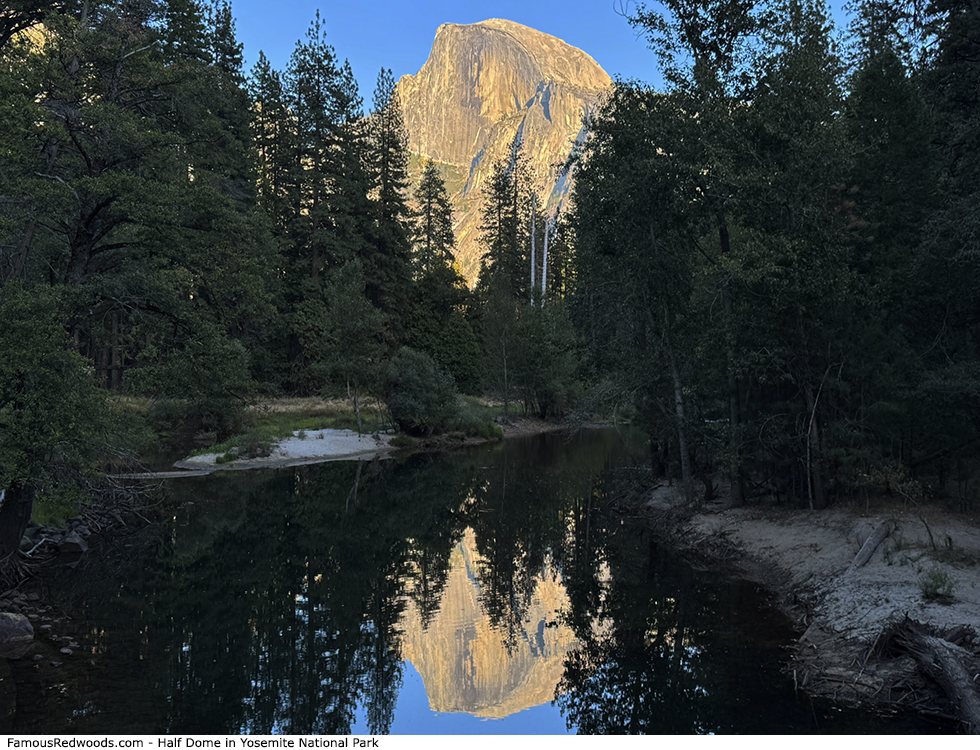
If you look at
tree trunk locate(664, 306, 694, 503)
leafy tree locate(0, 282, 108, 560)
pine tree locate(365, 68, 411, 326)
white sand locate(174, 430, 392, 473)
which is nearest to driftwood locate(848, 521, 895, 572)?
tree trunk locate(664, 306, 694, 503)

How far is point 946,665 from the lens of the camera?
873 cm

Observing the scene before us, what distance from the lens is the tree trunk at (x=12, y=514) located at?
47.4 feet

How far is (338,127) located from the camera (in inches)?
2505

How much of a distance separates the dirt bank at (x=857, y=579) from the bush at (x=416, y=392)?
26.1m

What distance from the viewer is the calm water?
374 inches

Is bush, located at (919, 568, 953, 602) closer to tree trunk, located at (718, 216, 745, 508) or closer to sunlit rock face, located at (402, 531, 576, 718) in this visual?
sunlit rock face, located at (402, 531, 576, 718)

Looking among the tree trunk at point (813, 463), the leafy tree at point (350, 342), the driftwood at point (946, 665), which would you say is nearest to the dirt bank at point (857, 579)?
the driftwood at point (946, 665)

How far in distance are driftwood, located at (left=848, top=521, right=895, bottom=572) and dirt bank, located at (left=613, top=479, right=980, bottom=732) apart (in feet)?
0.17

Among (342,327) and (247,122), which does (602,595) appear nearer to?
(342,327)

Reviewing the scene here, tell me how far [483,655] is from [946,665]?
658 cm

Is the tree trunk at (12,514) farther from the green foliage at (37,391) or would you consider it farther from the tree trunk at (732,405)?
the tree trunk at (732,405)

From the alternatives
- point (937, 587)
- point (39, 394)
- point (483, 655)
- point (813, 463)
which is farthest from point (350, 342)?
point (937, 587)

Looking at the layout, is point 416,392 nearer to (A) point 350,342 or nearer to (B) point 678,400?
(A) point 350,342

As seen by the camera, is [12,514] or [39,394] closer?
[39,394]
